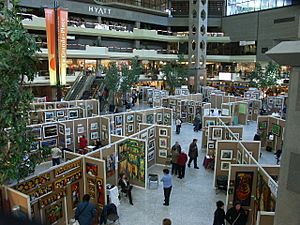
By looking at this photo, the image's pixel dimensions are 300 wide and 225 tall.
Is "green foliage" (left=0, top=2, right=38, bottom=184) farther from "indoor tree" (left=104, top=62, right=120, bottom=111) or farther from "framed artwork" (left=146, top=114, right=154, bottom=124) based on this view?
"indoor tree" (left=104, top=62, right=120, bottom=111)

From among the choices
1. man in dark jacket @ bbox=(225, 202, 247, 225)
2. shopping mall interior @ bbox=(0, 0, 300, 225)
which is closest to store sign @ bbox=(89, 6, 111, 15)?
shopping mall interior @ bbox=(0, 0, 300, 225)

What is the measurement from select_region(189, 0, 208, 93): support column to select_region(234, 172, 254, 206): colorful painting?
1252 inches

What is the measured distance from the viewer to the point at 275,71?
33.0m

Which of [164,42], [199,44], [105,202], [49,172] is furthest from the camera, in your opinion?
[164,42]

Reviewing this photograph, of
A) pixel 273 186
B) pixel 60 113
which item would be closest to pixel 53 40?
pixel 60 113

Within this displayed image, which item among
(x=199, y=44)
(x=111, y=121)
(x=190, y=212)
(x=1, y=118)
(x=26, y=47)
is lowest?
(x=190, y=212)

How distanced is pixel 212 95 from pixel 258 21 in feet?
70.2

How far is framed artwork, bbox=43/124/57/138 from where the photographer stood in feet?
45.7

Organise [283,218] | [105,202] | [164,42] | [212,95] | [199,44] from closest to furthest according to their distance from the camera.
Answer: [283,218], [105,202], [212,95], [199,44], [164,42]

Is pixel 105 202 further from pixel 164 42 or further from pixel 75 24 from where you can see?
pixel 164 42

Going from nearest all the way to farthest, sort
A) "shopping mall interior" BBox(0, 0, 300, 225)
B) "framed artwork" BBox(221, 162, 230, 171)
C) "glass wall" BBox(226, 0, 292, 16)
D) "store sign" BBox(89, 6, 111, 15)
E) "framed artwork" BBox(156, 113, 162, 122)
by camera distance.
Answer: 1. "shopping mall interior" BBox(0, 0, 300, 225)
2. "framed artwork" BBox(221, 162, 230, 171)
3. "framed artwork" BBox(156, 113, 162, 122)
4. "store sign" BBox(89, 6, 111, 15)
5. "glass wall" BBox(226, 0, 292, 16)

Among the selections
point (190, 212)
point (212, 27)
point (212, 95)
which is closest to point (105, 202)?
point (190, 212)

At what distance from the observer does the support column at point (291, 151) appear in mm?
4188

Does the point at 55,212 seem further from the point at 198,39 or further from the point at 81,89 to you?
the point at 198,39
